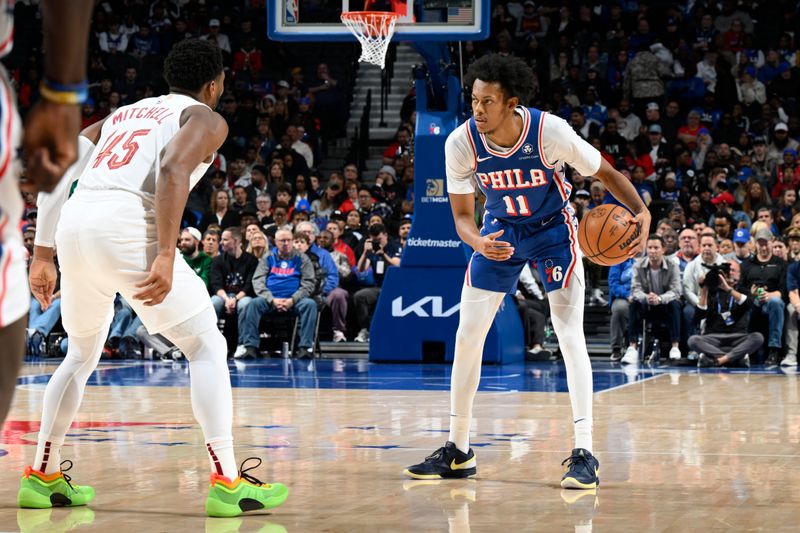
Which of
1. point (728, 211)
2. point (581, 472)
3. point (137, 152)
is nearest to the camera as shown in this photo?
point (137, 152)

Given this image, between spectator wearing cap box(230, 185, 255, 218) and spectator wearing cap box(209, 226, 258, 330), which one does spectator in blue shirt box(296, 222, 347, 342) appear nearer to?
spectator wearing cap box(209, 226, 258, 330)

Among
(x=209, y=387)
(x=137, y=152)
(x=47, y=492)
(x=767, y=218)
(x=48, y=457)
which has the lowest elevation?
(x=767, y=218)

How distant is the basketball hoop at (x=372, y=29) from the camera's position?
11.0 metres

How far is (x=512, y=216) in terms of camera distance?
5648 mm

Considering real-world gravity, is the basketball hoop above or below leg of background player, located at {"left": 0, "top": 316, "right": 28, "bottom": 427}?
above

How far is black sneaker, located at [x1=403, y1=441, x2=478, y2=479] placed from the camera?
18.0ft

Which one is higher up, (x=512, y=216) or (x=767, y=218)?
(x=512, y=216)

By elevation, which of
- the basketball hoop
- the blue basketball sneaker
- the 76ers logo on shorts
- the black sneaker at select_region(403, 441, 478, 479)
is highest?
the basketball hoop

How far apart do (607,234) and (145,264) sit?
2.47 m

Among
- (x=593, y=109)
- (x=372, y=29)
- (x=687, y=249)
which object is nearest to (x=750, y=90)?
(x=593, y=109)

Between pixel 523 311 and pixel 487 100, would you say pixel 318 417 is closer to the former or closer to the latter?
pixel 487 100

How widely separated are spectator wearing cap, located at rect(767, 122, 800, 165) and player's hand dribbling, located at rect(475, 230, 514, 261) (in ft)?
41.4

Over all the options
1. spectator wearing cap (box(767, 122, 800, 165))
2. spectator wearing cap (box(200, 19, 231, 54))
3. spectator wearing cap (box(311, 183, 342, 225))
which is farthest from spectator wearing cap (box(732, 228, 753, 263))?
spectator wearing cap (box(200, 19, 231, 54))

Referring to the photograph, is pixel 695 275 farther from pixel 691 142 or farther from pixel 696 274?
pixel 691 142
